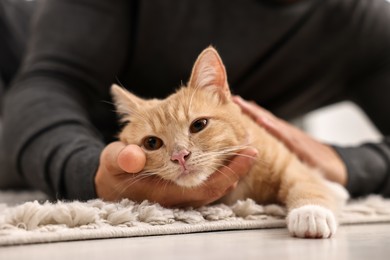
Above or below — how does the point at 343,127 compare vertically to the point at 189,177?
above

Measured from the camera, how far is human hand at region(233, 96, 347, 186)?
132 cm

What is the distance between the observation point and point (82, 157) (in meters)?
1.16

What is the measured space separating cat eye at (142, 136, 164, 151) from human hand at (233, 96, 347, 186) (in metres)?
0.32

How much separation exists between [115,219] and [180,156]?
0.58ft

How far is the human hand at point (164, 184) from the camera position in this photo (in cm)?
102

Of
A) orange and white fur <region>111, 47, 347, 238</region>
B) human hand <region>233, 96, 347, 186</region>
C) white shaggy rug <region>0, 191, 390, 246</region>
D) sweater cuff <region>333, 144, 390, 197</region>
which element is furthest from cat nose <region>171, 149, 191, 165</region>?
sweater cuff <region>333, 144, 390, 197</region>

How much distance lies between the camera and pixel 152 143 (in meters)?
1.04

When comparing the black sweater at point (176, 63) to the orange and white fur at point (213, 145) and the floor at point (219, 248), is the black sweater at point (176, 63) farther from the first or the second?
the floor at point (219, 248)

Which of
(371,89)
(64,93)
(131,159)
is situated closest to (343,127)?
(371,89)

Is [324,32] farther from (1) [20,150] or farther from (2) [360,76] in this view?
(1) [20,150]

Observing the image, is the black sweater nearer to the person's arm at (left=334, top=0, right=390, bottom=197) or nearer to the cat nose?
the person's arm at (left=334, top=0, right=390, bottom=197)

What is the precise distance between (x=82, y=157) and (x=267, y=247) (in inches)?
21.1

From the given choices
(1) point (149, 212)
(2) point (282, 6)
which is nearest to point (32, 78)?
(1) point (149, 212)

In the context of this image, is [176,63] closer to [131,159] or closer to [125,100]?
[125,100]
